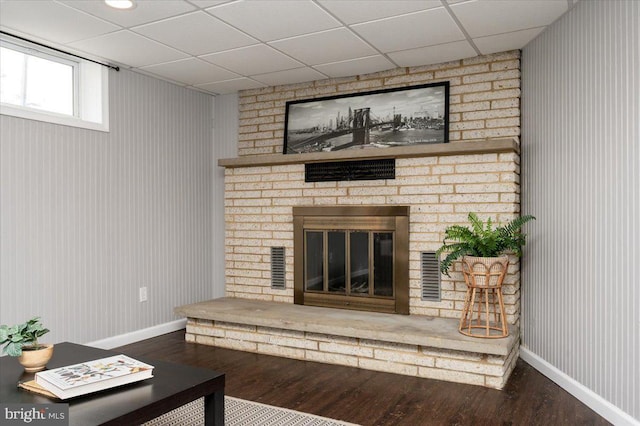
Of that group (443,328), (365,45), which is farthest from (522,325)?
(365,45)

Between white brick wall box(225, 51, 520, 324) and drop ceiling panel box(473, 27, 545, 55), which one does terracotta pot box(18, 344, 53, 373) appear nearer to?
white brick wall box(225, 51, 520, 324)

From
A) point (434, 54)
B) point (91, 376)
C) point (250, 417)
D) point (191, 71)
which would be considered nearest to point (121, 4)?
point (191, 71)

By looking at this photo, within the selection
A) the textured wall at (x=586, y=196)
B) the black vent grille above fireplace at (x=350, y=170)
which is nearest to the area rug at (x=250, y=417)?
the textured wall at (x=586, y=196)

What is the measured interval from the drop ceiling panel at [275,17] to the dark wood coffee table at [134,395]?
196 cm

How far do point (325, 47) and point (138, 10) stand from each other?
1.27 m

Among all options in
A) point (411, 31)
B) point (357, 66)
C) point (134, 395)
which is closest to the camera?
point (134, 395)

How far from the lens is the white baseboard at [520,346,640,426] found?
7.95 ft

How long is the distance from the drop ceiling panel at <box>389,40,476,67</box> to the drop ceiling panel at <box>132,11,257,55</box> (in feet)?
3.72

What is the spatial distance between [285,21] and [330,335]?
2128mm

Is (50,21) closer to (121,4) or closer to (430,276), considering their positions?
(121,4)

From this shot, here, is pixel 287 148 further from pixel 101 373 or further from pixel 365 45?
pixel 101 373

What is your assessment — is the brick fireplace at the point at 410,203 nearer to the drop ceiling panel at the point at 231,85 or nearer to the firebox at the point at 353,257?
the firebox at the point at 353,257

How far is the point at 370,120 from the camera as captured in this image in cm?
413

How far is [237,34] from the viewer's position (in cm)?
325
